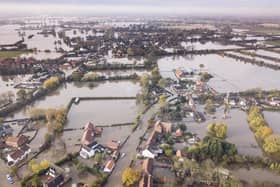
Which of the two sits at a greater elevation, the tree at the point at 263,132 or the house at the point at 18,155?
the tree at the point at 263,132

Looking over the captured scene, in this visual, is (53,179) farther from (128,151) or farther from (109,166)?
(128,151)

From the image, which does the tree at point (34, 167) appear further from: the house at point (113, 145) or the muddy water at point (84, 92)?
the muddy water at point (84, 92)

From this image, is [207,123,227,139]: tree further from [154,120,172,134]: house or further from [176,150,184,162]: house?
[176,150,184,162]: house

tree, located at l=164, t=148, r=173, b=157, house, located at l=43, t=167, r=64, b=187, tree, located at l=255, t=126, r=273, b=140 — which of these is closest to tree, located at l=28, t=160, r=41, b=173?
house, located at l=43, t=167, r=64, b=187

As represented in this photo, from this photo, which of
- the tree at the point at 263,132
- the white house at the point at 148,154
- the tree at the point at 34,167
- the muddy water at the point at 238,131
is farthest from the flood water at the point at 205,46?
A: the tree at the point at 34,167

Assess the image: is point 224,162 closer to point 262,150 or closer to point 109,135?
point 262,150

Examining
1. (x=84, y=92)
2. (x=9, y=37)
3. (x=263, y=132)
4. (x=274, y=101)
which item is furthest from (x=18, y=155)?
(x=9, y=37)
